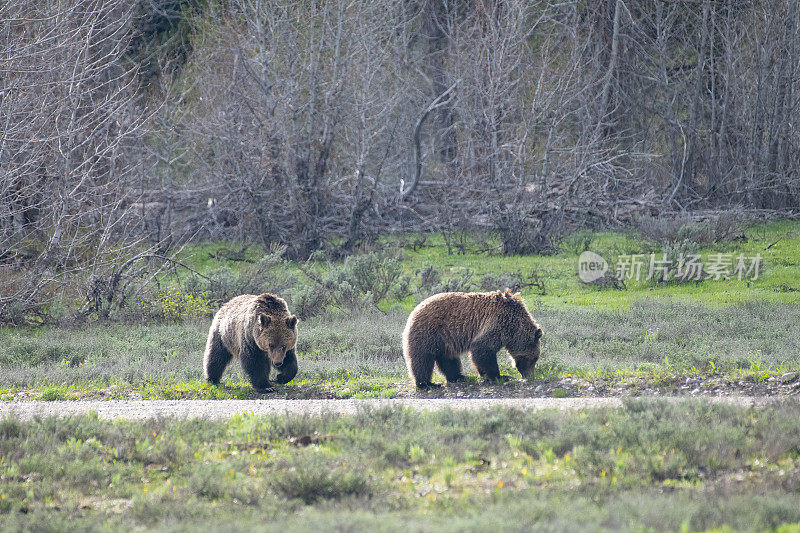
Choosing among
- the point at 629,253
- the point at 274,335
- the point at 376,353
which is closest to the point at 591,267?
the point at 629,253

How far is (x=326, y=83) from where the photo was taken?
26.7m

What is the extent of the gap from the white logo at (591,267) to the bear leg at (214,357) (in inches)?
482

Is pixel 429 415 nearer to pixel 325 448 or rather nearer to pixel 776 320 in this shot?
pixel 325 448

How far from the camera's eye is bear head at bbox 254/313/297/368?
34.3 ft

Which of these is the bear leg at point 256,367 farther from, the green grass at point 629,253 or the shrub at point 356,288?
the green grass at point 629,253

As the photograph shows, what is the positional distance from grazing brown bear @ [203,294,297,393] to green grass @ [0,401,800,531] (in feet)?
7.38

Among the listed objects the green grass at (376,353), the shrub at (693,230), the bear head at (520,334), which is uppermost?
the shrub at (693,230)

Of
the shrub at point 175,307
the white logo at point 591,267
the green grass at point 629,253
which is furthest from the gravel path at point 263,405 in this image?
the white logo at point 591,267

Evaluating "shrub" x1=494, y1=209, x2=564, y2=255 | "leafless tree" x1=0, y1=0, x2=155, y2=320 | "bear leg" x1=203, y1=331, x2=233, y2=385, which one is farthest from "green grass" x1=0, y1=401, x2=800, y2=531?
"shrub" x1=494, y1=209, x2=564, y2=255

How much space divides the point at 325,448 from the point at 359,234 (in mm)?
20312

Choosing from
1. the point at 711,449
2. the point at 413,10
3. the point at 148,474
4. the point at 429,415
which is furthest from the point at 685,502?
the point at 413,10

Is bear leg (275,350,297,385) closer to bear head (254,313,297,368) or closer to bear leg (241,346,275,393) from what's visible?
bear leg (241,346,275,393)

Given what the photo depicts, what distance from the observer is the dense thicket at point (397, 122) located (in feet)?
76.3

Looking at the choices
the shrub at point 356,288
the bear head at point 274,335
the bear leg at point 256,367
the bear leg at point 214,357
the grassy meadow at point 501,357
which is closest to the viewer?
the bear head at point 274,335
